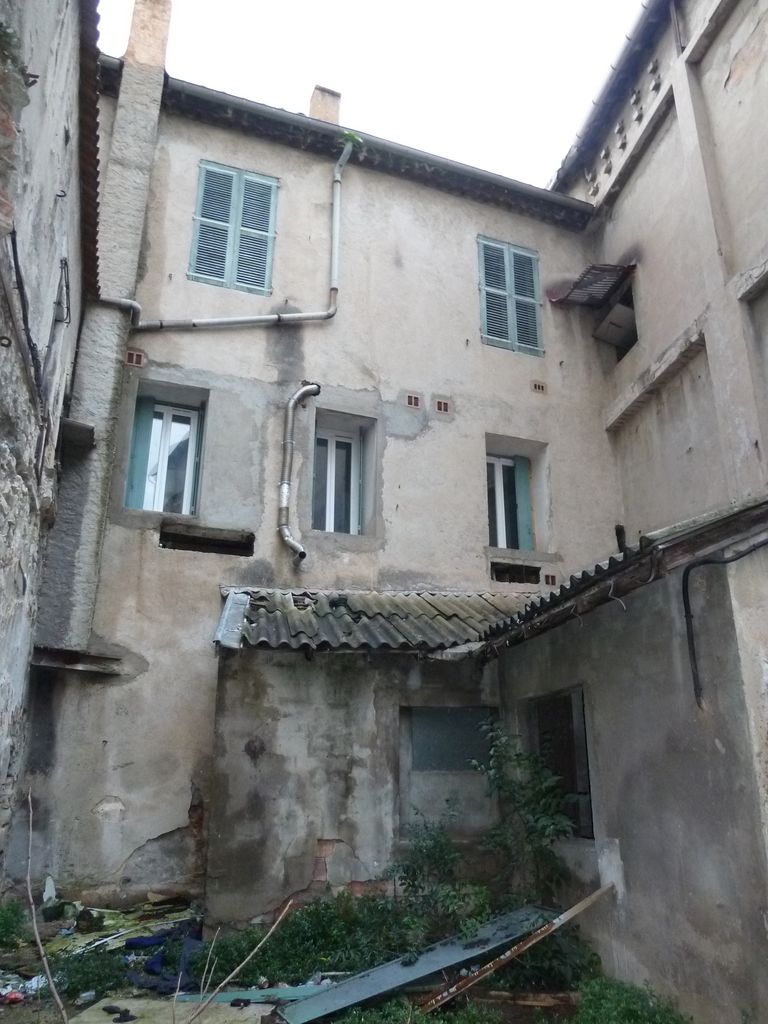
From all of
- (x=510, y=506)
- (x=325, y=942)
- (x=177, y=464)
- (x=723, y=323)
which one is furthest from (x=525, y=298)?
(x=325, y=942)

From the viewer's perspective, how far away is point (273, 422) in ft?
29.6

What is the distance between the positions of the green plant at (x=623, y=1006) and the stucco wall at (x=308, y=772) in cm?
233

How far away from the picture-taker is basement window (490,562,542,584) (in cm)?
966

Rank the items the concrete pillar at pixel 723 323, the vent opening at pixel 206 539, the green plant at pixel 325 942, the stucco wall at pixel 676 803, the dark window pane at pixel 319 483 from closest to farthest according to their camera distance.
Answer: the stucco wall at pixel 676 803, the green plant at pixel 325 942, the concrete pillar at pixel 723 323, the vent opening at pixel 206 539, the dark window pane at pixel 319 483

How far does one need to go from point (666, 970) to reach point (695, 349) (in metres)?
6.68

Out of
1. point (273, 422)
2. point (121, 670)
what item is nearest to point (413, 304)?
point (273, 422)

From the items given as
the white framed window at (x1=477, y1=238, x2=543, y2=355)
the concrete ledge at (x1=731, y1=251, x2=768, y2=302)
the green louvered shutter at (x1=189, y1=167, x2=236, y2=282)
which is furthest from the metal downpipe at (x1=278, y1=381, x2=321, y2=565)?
the concrete ledge at (x1=731, y1=251, x2=768, y2=302)

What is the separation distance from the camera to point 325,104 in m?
11.3

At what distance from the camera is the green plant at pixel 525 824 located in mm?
6312

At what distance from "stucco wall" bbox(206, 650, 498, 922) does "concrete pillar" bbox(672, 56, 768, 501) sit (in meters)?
3.77

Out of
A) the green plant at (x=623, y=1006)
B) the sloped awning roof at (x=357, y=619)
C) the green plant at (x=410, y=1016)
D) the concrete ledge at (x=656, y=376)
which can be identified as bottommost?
the green plant at (x=410, y=1016)

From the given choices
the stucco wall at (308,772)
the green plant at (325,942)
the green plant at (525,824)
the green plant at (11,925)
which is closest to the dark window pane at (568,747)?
the green plant at (525,824)

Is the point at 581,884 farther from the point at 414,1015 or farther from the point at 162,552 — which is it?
the point at 162,552

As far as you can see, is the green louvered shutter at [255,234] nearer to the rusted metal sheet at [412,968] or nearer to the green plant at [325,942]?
the green plant at [325,942]
